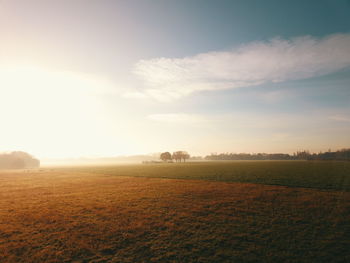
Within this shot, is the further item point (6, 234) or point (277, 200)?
point (277, 200)

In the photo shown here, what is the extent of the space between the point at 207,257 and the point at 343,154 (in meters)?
246

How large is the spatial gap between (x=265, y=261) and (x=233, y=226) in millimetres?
4866

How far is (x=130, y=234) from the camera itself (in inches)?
590

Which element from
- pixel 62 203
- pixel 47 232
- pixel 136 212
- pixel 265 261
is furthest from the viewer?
pixel 62 203

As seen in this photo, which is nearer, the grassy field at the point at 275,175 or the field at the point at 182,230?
the field at the point at 182,230

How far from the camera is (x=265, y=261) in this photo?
11125 mm

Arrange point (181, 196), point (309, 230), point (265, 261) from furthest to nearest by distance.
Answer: point (181, 196)
point (309, 230)
point (265, 261)

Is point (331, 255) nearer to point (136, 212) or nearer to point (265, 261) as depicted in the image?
point (265, 261)

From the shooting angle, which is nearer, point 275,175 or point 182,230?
point 182,230

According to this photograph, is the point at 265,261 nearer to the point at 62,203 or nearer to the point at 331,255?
the point at 331,255

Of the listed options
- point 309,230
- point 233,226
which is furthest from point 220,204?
point 309,230

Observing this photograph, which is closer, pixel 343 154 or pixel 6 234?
pixel 6 234

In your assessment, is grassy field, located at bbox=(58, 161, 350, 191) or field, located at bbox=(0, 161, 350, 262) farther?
grassy field, located at bbox=(58, 161, 350, 191)

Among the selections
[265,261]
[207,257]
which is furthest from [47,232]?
[265,261]
